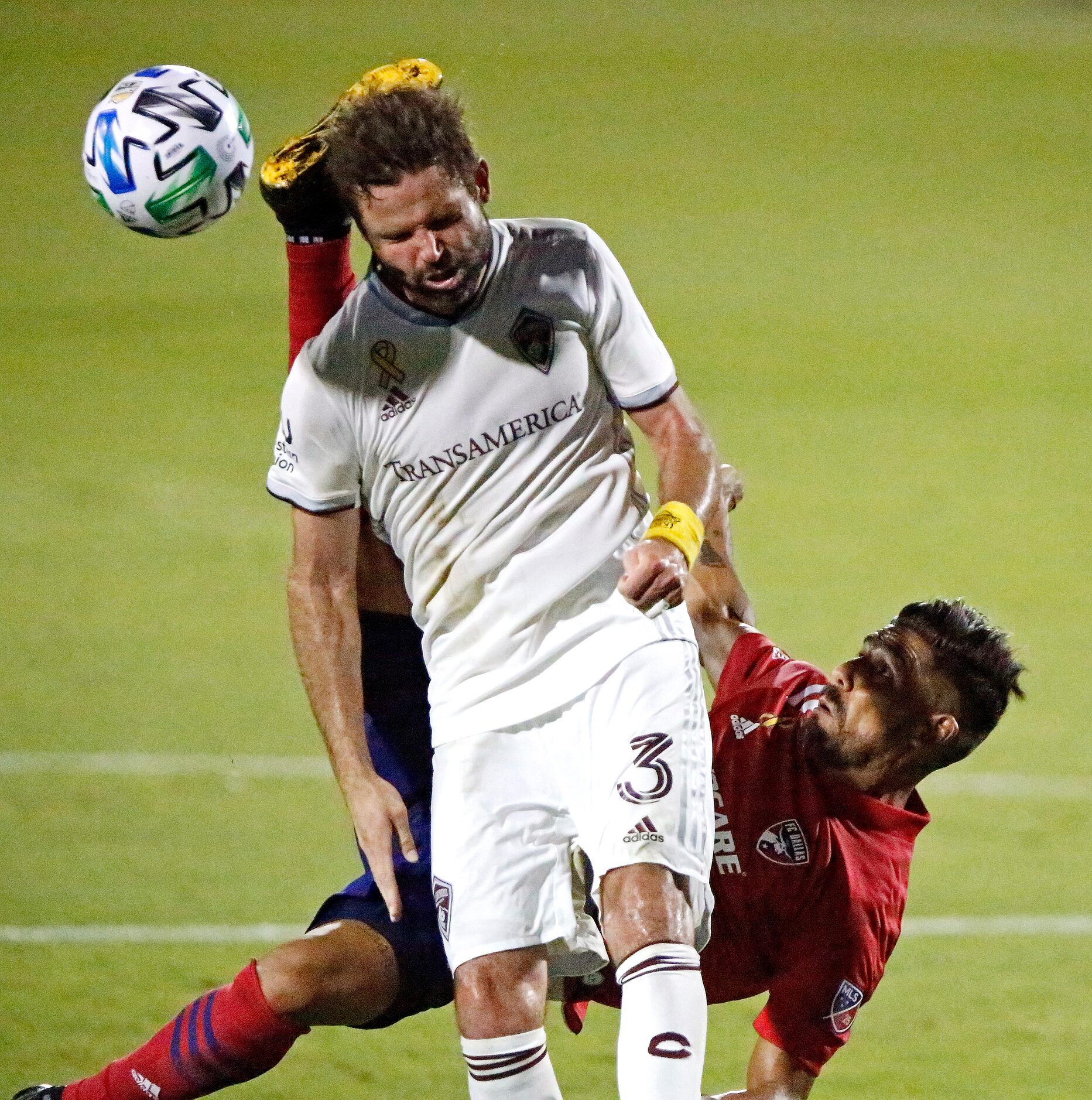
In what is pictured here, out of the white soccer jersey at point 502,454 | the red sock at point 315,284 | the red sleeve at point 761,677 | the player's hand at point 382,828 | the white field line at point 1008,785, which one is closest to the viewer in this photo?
the white soccer jersey at point 502,454

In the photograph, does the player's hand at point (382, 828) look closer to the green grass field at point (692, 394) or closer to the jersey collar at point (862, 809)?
the jersey collar at point (862, 809)

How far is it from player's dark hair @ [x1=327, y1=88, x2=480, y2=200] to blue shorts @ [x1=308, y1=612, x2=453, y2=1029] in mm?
1286

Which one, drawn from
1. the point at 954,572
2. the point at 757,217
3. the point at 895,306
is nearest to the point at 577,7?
the point at 757,217

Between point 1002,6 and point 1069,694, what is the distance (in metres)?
15.3

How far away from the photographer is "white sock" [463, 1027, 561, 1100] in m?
3.99

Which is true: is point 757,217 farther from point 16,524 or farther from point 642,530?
point 642,530

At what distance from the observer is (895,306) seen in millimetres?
15016

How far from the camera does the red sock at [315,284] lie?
502 centimetres

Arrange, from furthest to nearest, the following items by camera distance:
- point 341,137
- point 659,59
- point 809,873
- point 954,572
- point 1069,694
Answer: point 659,59 < point 954,572 < point 1069,694 < point 809,873 < point 341,137

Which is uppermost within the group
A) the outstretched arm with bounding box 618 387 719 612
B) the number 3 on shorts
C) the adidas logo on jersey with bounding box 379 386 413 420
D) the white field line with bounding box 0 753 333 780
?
the adidas logo on jersey with bounding box 379 386 413 420

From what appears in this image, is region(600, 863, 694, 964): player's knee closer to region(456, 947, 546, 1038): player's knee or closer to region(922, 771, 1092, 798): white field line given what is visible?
region(456, 947, 546, 1038): player's knee

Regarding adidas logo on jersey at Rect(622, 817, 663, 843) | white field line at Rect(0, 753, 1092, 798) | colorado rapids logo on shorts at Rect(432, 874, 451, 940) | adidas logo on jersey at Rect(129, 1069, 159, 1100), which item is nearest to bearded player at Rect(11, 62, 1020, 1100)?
adidas logo on jersey at Rect(129, 1069, 159, 1100)

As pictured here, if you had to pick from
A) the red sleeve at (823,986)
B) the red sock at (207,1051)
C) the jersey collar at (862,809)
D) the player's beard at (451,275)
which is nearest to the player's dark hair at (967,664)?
the jersey collar at (862,809)

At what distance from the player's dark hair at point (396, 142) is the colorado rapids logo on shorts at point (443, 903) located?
148 cm
